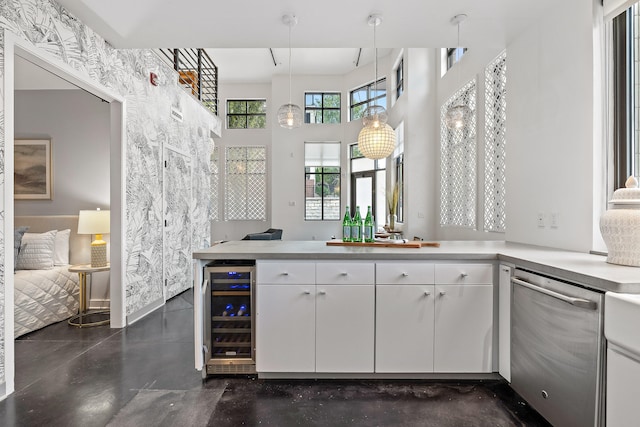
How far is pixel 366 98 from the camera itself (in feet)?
26.6

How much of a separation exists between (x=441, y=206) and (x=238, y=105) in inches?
248

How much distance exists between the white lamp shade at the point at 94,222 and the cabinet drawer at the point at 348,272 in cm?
263

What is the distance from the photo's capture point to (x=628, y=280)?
1.26 m

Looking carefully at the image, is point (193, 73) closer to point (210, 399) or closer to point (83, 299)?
point (83, 299)

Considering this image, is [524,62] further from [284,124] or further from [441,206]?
[441,206]

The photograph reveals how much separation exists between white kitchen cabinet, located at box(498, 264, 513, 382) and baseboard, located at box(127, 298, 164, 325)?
3.35m

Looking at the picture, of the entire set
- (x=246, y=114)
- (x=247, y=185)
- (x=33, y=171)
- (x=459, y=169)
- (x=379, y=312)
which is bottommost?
(x=379, y=312)

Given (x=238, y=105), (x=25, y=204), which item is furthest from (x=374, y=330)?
(x=238, y=105)

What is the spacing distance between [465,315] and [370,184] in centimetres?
615

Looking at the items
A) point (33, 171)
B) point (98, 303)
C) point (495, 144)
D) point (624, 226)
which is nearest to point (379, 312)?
point (624, 226)

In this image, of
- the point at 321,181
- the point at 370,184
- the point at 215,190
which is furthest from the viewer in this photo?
the point at 215,190

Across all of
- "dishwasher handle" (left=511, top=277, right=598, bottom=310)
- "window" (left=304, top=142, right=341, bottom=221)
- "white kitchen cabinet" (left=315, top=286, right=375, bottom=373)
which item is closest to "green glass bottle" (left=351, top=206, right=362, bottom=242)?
"white kitchen cabinet" (left=315, top=286, right=375, bottom=373)

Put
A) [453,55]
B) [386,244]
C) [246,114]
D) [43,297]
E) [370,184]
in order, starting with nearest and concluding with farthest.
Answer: [386,244], [43,297], [453,55], [370,184], [246,114]

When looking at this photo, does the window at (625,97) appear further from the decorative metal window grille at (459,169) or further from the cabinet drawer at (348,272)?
the decorative metal window grille at (459,169)
